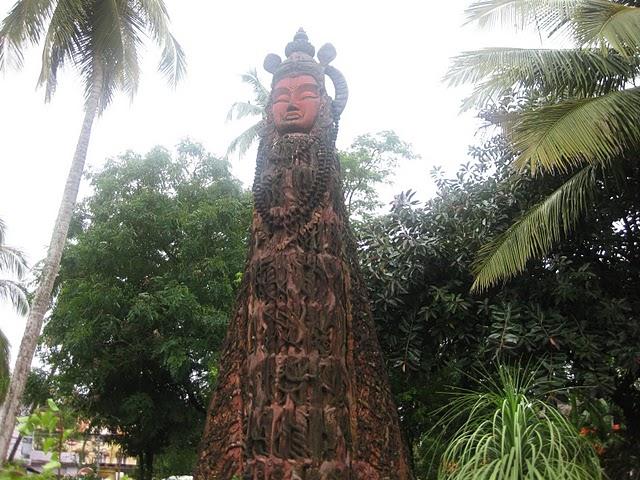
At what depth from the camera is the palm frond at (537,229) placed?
6586 mm

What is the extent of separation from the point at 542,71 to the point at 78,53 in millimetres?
7631

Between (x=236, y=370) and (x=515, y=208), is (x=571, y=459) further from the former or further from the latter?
(x=515, y=208)

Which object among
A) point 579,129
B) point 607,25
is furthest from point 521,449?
point 607,25

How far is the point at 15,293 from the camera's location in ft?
52.3

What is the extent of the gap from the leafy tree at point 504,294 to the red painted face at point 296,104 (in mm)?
2633

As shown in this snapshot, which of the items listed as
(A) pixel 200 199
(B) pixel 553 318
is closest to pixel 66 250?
(A) pixel 200 199

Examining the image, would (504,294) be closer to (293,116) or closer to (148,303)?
(293,116)

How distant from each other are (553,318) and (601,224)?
1.38m

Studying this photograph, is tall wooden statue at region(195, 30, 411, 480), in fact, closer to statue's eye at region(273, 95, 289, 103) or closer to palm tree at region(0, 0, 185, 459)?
statue's eye at region(273, 95, 289, 103)

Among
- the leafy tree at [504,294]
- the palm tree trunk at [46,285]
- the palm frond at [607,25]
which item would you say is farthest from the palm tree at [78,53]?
the palm frond at [607,25]

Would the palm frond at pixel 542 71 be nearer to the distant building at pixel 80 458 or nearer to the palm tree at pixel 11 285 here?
the distant building at pixel 80 458

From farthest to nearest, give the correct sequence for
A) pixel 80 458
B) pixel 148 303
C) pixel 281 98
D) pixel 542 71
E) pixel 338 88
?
pixel 80 458, pixel 148 303, pixel 542 71, pixel 338 88, pixel 281 98

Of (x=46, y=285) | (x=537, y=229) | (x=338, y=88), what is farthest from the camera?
(x=46, y=285)

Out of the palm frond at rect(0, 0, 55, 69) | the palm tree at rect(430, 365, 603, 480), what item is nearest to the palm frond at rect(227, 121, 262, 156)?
the palm frond at rect(0, 0, 55, 69)
